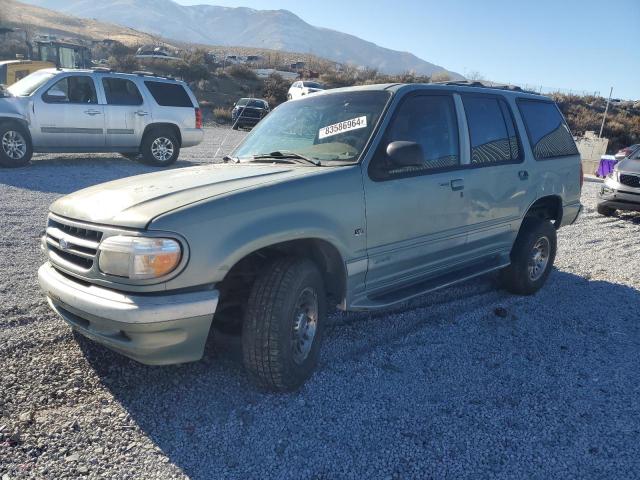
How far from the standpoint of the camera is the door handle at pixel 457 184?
407 cm

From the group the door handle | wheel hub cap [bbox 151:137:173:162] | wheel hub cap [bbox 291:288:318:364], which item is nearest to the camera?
wheel hub cap [bbox 291:288:318:364]

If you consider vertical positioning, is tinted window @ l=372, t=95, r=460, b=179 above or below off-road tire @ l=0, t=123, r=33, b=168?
above

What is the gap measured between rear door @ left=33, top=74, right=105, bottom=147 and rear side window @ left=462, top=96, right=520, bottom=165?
8.88 meters

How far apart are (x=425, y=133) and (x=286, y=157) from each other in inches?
43.7

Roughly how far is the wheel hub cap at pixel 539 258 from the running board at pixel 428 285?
17.9 inches

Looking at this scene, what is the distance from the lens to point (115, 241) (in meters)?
2.69

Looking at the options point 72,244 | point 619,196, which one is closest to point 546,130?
point 72,244

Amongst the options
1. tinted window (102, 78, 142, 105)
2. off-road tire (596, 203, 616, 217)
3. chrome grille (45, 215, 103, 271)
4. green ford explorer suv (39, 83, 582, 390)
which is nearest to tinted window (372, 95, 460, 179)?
green ford explorer suv (39, 83, 582, 390)

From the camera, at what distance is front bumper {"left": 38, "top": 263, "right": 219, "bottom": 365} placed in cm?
262

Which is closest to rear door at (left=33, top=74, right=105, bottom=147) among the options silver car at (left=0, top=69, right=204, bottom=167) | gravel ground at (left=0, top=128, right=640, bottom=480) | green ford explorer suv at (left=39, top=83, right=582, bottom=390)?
silver car at (left=0, top=69, right=204, bottom=167)

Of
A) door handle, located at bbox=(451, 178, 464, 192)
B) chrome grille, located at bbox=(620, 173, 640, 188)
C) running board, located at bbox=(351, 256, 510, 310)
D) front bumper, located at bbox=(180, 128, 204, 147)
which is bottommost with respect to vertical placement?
running board, located at bbox=(351, 256, 510, 310)

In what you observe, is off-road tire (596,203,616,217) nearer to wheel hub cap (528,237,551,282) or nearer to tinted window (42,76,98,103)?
wheel hub cap (528,237,551,282)

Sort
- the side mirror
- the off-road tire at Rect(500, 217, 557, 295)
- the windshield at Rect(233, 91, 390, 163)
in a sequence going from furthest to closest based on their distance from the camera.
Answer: the off-road tire at Rect(500, 217, 557, 295), the windshield at Rect(233, 91, 390, 163), the side mirror

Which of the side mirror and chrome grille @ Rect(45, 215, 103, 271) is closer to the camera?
chrome grille @ Rect(45, 215, 103, 271)
